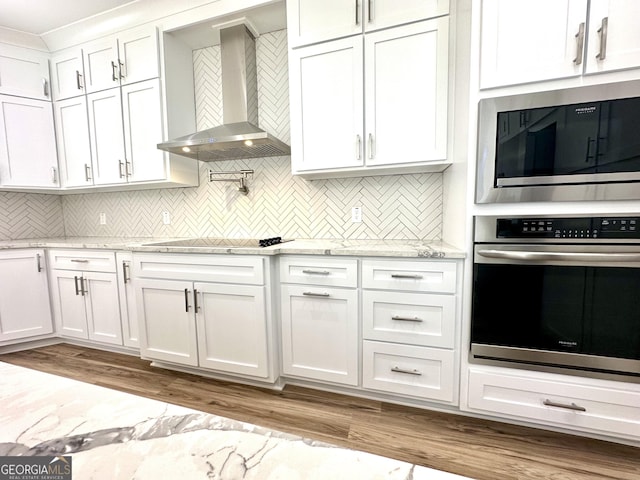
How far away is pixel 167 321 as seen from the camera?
210 centimetres

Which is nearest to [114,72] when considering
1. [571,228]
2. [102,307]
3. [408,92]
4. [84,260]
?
[84,260]

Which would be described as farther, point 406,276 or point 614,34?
point 406,276

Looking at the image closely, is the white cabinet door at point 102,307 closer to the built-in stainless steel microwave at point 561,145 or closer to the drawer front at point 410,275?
the drawer front at point 410,275

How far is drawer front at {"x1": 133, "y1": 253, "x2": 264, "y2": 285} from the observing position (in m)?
1.85

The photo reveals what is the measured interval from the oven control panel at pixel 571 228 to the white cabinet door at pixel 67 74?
356 cm

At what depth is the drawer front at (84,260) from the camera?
7.76 feet

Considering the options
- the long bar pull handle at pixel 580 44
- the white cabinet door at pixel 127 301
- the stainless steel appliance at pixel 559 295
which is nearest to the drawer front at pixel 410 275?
the stainless steel appliance at pixel 559 295

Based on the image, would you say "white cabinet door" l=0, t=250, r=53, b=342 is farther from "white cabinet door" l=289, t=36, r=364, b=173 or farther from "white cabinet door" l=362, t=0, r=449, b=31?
"white cabinet door" l=362, t=0, r=449, b=31

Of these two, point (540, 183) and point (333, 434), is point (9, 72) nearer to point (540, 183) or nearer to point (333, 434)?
point (333, 434)

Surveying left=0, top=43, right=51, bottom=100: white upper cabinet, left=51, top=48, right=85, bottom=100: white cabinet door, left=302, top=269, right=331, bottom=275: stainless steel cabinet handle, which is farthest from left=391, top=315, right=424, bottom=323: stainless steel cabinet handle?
left=0, top=43, right=51, bottom=100: white upper cabinet

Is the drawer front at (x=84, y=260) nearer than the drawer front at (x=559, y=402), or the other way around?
the drawer front at (x=559, y=402)

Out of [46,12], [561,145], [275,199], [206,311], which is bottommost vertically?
[206,311]

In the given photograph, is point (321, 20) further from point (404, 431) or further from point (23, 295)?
point (23, 295)

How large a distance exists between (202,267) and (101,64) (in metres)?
2.11
